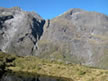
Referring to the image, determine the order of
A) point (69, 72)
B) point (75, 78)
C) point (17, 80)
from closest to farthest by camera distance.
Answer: point (17, 80)
point (75, 78)
point (69, 72)

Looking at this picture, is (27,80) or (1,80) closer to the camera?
(1,80)

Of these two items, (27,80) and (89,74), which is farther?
(89,74)

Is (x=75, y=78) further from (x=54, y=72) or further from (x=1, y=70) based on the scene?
(x=1, y=70)

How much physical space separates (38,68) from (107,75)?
71.9 meters

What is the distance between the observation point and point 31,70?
19612 centimetres

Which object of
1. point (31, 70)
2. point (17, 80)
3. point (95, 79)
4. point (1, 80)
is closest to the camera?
point (1, 80)

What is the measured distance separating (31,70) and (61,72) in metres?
31.0

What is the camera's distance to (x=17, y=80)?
12612 cm

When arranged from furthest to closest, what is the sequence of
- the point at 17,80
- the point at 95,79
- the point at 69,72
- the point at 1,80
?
the point at 69,72
the point at 95,79
the point at 17,80
the point at 1,80

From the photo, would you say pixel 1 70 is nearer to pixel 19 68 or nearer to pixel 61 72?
pixel 19 68

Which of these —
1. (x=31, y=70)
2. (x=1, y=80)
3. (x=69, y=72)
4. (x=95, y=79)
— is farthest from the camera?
(x=31, y=70)

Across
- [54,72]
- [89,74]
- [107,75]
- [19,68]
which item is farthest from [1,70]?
[107,75]

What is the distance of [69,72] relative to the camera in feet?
595

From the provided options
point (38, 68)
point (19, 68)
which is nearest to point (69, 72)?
point (38, 68)
